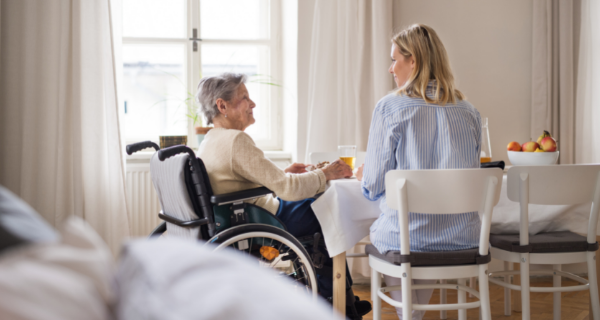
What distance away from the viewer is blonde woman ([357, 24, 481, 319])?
1.63 m

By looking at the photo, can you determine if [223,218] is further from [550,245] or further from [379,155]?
[550,245]

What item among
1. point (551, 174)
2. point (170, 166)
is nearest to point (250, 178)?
point (170, 166)

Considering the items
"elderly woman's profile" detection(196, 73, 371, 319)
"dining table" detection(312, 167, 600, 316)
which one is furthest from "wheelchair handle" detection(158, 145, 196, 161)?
"dining table" detection(312, 167, 600, 316)

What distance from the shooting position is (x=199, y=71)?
3465 mm

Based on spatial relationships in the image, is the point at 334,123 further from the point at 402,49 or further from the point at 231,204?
the point at 231,204

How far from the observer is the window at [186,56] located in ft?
11.2

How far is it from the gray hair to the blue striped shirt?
2.18ft

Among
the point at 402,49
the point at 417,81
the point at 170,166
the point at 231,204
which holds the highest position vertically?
the point at 402,49

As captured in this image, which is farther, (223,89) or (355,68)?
(355,68)

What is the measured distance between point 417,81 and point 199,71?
6.97 ft

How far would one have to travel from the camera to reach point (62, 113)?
2779 millimetres

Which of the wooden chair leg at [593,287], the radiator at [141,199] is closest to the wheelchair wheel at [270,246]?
the wooden chair leg at [593,287]

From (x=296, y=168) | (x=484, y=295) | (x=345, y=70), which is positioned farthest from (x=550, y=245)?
(x=345, y=70)

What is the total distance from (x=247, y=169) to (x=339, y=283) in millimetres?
569
